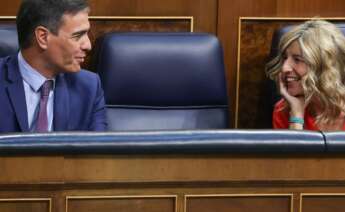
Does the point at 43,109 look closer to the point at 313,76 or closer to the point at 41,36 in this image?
the point at 41,36

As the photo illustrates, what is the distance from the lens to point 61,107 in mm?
1406

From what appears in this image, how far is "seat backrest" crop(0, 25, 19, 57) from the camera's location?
155cm

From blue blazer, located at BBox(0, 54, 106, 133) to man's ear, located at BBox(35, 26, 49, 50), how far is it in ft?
0.15

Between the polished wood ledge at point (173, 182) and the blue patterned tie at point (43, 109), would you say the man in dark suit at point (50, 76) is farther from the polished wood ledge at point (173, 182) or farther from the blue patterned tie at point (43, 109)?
the polished wood ledge at point (173, 182)

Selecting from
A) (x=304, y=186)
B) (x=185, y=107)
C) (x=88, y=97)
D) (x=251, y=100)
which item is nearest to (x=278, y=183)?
(x=304, y=186)

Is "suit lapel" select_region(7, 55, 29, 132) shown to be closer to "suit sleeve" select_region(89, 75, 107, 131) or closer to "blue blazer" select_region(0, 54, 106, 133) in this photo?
"blue blazer" select_region(0, 54, 106, 133)

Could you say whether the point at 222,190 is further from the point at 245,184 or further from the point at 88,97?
the point at 88,97

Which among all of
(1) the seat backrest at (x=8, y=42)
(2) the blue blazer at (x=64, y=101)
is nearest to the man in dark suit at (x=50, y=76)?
(2) the blue blazer at (x=64, y=101)

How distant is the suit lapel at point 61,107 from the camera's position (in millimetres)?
1400

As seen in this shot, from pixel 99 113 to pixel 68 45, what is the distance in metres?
0.12

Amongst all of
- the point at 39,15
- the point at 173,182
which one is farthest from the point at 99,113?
the point at 173,182

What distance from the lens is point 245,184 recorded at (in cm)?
107

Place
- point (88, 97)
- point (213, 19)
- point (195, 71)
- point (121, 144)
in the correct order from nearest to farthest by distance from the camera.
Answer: point (121, 144), point (88, 97), point (195, 71), point (213, 19)

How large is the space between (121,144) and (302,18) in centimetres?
87
